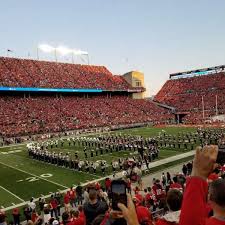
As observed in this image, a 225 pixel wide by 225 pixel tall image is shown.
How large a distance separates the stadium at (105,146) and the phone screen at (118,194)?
0.02m

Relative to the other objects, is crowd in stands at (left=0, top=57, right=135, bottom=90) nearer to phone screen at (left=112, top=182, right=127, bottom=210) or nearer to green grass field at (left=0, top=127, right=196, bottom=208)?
green grass field at (left=0, top=127, right=196, bottom=208)

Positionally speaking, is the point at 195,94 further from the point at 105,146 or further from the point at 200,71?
the point at 105,146

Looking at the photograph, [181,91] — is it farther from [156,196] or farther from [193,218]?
[193,218]

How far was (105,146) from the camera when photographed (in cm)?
2711

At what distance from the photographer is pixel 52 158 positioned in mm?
22797

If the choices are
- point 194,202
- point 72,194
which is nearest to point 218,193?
point 194,202

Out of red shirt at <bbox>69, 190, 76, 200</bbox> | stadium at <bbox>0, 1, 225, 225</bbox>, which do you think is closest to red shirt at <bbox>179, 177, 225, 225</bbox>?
stadium at <bbox>0, 1, 225, 225</bbox>

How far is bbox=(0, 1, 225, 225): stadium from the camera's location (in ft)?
8.46

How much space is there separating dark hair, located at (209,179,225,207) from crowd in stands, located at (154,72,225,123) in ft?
172

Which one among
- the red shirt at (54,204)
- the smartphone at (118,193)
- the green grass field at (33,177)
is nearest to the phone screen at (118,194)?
the smartphone at (118,193)

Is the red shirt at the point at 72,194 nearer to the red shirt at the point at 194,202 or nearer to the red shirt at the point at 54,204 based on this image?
the red shirt at the point at 54,204

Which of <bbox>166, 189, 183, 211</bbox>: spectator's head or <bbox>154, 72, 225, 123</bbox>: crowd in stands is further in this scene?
<bbox>154, 72, 225, 123</bbox>: crowd in stands

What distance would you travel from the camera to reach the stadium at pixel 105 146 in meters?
2.58

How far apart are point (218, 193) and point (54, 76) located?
196 feet
